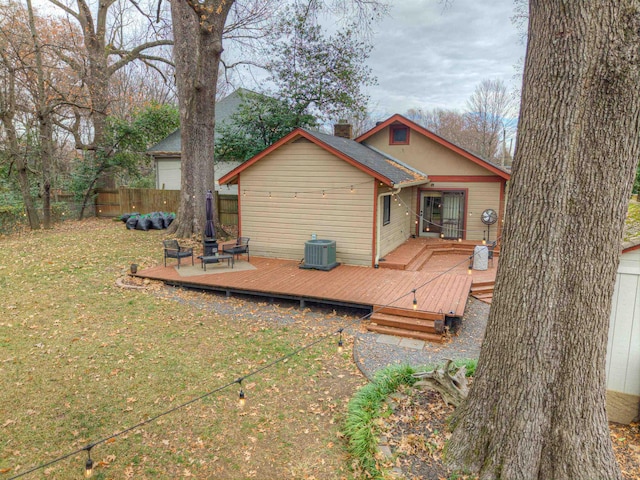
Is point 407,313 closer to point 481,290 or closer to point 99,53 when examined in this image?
point 481,290

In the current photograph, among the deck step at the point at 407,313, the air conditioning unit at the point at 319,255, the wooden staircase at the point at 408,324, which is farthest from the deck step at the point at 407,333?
the air conditioning unit at the point at 319,255

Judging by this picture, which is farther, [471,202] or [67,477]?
[471,202]

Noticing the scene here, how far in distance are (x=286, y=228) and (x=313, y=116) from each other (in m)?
7.54

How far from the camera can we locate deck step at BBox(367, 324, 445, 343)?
23.6 ft

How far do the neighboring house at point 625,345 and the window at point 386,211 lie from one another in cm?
789

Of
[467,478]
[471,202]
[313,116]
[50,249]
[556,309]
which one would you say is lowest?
[467,478]

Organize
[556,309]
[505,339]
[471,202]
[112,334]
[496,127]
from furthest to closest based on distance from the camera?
1. [496,127]
2. [471,202]
3. [112,334]
4. [505,339]
5. [556,309]

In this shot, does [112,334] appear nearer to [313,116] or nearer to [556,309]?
[556,309]

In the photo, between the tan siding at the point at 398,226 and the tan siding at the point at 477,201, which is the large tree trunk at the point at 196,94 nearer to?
the tan siding at the point at 398,226

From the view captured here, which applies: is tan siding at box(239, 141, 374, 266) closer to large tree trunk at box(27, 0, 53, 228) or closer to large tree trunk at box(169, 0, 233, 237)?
large tree trunk at box(169, 0, 233, 237)

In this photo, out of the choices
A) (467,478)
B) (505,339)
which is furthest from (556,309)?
(467,478)

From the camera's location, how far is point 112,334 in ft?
23.8

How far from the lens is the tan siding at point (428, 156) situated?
1523 cm

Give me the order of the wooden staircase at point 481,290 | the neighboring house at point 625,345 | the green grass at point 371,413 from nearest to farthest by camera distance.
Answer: the green grass at point 371,413, the neighboring house at point 625,345, the wooden staircase at point 481,290
